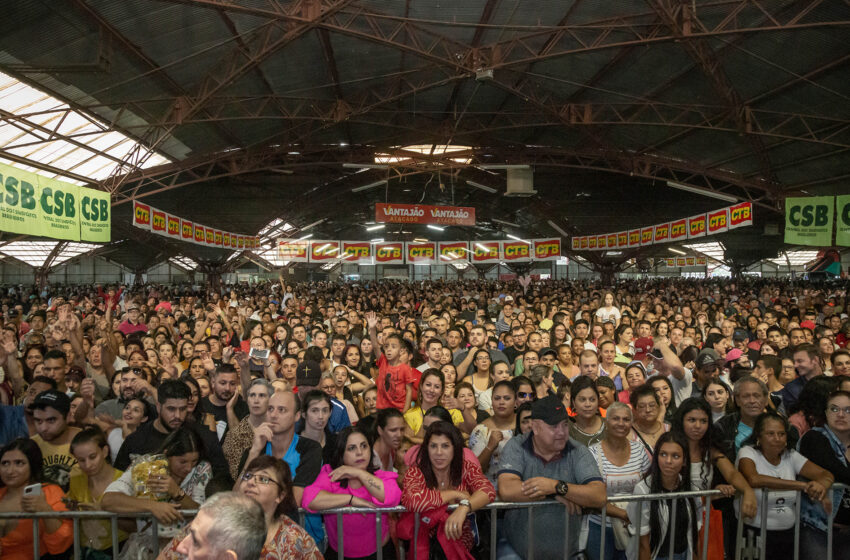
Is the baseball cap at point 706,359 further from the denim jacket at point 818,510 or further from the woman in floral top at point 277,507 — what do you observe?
the woman in floral top at point 277,507

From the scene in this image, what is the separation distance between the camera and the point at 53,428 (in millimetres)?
3971

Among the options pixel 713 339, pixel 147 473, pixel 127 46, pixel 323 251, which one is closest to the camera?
pixel 147 473

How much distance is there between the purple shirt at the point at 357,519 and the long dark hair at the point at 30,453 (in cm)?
171

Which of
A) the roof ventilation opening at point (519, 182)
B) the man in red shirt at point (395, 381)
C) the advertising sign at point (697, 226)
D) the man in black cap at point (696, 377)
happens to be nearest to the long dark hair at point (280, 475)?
the man in red shirt at point (395, 381)

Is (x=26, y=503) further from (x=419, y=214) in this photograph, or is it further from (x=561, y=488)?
(x=419, y=214)

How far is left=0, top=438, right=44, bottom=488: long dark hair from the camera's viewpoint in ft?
10.9

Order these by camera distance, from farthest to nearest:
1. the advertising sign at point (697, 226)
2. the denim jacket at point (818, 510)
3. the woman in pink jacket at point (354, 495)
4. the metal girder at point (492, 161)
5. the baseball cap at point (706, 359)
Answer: the advertising sign at point (697, 226), the metal girder at point (492, 161), the baseball cap at point (706, 359), the denim jacket at point (818, 510), the woman in pink jacket at point (354, 495)

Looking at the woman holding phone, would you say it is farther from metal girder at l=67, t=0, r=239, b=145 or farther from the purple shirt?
metal girder at l=67, t=0, r=239, b=145

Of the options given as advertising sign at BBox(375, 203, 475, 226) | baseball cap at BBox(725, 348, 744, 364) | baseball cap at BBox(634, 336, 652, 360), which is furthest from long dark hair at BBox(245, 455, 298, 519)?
advertising sign at BBox(375, 203, 475, 226)

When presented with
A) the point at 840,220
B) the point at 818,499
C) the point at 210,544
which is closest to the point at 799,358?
the point at 818,499

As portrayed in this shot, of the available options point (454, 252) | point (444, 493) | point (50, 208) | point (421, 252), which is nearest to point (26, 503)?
point (444, 493)

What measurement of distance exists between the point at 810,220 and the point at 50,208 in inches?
601

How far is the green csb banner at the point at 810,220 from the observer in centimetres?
1191

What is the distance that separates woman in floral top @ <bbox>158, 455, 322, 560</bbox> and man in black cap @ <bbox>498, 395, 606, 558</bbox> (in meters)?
1.14
